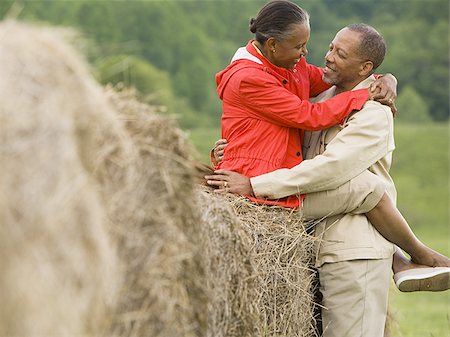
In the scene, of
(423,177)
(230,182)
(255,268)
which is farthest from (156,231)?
(423,177)

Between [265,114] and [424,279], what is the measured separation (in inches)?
56.4

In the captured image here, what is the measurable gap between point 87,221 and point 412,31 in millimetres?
72155

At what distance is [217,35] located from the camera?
74688 mm

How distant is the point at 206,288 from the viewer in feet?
13.4

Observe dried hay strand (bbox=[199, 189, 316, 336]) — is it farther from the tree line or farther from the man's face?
the tree line

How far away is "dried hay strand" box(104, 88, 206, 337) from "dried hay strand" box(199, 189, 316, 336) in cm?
32

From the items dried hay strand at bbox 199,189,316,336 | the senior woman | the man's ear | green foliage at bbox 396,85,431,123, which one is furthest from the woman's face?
green foliage at bbox 396,85,431,123

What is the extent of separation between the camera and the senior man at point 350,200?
224 inches

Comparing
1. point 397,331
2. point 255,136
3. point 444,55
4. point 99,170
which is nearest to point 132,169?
point 99,170

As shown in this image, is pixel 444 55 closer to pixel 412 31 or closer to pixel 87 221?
pixel 412 31

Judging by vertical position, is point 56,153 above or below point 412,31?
above

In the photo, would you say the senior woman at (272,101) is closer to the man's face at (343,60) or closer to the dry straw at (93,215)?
the man's face at (343,60)

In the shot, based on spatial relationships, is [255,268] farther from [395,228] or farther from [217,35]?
[217,35]

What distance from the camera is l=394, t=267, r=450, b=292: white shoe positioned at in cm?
594
